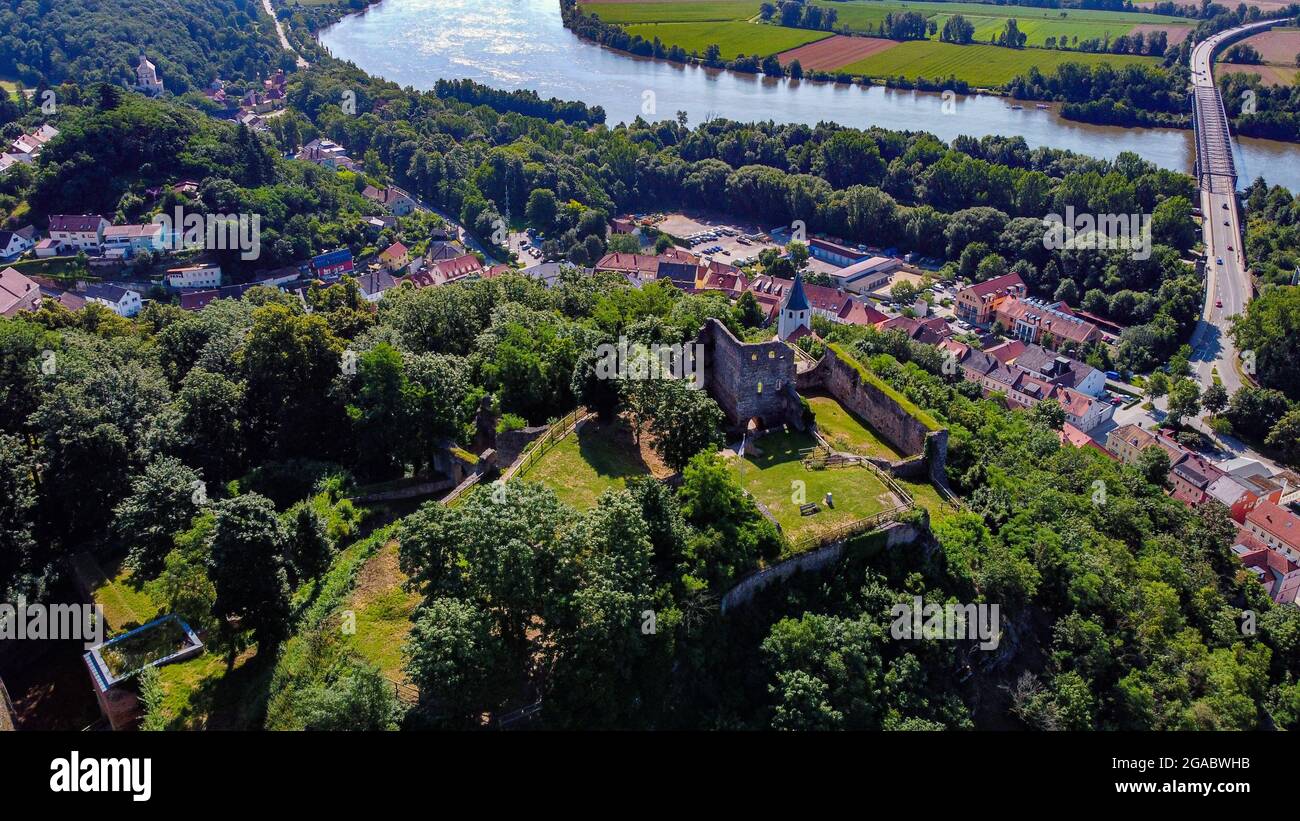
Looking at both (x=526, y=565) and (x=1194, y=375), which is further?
(x=1194, y=375)

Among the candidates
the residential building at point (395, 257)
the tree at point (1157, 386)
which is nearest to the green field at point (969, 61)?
the tree at point (1157, 386)

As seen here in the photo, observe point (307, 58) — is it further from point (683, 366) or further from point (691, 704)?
point (691, 704)

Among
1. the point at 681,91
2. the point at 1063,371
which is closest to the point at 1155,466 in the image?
the point at 1063,371

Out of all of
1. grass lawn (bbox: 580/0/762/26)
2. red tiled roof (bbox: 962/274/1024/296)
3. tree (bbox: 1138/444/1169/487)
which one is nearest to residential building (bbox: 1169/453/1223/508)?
tree (bbox: 1138/444/1169/487)

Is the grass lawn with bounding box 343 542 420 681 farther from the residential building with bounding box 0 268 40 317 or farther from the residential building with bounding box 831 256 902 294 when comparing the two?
the residential building with bounding box 831 256 902 294

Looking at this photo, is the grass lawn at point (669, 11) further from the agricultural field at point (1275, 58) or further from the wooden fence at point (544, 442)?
the wooden fence at point (544, 442)
